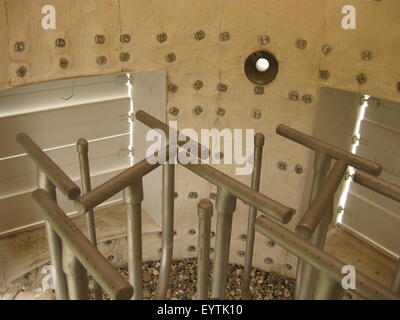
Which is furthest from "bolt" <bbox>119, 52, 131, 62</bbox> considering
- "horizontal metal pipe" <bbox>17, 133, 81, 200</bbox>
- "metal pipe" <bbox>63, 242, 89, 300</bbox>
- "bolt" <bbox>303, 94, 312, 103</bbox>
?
"metal pipe" <bbox>63, 242, 89, 300</bbox>

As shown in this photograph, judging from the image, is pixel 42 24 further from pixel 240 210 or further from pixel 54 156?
pixel 240 210

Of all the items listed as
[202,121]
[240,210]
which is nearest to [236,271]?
[240,210]

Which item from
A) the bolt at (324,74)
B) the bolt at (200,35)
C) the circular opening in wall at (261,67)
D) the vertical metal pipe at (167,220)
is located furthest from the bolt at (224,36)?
the vertical metal pipe at (167,220)

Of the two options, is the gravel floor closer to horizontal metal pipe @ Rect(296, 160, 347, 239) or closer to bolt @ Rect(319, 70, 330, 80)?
bolt @ Rect(319, 70, 330, 80)

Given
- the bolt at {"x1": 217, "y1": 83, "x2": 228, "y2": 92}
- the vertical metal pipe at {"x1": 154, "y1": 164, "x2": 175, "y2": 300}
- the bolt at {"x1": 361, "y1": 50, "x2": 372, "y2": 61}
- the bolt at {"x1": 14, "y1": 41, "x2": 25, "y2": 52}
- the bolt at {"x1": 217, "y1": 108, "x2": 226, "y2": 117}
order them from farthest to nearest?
the bolt at {"x1": 217, "y1": 108, "x2": 226, "y2": 117}
the bolt at {"x1": 217, "y1": 83, "x2": 228, "y2": 92}
the bolt at {"x1": 361, "y1": 50, "x2": 372, "y2": 61}
the bolt at {"x1": 14, "y1": 41, "x2": 25, "y2": 52}
the vertical metal pipe at {"x1": 154, "y1": 164, "x2": 175, "y2": 300}

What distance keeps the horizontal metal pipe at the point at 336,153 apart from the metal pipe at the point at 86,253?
1.30 m

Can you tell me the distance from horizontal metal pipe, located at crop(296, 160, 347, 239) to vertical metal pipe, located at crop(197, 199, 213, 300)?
406mm

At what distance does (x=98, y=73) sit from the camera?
330 cm

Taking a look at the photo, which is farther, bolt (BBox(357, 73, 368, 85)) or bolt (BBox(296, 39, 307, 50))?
bolt (BBox(296, 39, 307, 50))

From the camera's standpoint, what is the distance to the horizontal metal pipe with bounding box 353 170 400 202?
1894mm

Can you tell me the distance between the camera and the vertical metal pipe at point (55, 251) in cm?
175

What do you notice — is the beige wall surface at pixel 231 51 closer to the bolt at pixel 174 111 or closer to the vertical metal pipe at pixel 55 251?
the bolt at pixel 174 111

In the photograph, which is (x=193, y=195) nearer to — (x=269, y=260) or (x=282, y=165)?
(x=282, y=165)
